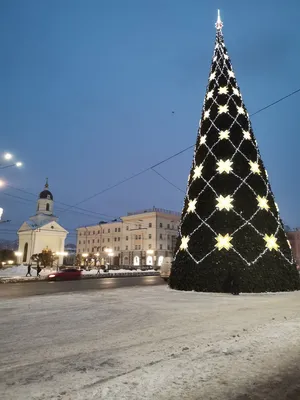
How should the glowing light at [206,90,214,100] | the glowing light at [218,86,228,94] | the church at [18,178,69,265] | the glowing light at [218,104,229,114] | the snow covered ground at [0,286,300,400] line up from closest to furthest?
1. the snow covered ground at [0,286,300,400]
2. the glowing light at [218,104,229,114]
3. the glowing light at [218,86,228,94]
4. the glowing light at [206,90,214,100]
5. the church at [18,178,69,265]

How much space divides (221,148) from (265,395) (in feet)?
38.2

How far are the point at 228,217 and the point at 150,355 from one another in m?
8.91

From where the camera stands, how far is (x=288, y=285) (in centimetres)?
1167

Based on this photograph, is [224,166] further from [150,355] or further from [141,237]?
[141,237]

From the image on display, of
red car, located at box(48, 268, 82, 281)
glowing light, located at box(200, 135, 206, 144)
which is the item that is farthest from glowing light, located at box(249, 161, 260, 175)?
red car, located at box(48, 268, 82, 281)

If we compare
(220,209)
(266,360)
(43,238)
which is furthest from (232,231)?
(43,238)

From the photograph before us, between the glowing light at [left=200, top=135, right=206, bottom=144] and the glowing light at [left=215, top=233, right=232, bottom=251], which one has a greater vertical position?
the glowing light at [left=200, top=135, right=206, bottom=144]

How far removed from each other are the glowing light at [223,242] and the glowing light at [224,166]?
295cm

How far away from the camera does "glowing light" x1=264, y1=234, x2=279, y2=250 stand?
38.5ft

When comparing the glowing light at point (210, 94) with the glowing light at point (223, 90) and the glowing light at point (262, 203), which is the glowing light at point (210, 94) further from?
the glowing light at point (262, 203)

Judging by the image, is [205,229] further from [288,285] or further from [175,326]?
[175,326]

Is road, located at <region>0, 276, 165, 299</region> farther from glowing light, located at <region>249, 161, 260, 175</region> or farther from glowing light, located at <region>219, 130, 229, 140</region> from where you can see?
glowing light, located at <region>219, 130, 229, 140</region>

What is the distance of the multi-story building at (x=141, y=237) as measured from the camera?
67375 mm

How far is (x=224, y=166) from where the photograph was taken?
42.9ft
